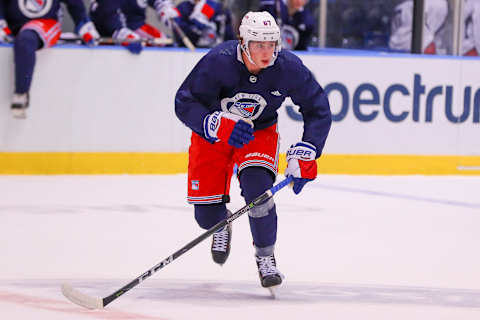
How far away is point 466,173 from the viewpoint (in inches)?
284

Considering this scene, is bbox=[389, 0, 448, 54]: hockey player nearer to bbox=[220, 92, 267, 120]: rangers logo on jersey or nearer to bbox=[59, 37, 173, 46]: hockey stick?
bbox=[59, 37, 173, 46]: hockey stick

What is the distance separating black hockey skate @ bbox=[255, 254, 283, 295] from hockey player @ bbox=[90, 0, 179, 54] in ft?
12.9

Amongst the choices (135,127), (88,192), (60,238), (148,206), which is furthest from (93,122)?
(60,238)

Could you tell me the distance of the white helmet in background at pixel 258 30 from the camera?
306 centimetres

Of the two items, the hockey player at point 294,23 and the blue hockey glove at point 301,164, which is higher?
the blue hockey glove at point 301,164

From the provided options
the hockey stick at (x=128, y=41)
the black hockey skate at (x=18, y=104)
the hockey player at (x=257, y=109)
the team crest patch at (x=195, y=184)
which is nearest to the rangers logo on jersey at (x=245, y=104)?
the hockey player at (x=257, y=109)

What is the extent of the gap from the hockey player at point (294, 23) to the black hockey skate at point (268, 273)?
178 inches

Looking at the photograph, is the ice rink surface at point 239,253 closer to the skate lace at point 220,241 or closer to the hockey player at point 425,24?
the skate lace at point 220,241

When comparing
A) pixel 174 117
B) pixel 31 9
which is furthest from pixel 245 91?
pixel 31 9

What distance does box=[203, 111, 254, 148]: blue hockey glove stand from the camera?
3010mm

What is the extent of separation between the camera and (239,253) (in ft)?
13.0

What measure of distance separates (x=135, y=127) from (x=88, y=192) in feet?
3.45

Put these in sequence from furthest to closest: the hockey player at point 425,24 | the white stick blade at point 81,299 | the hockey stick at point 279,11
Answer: the hockey player at point 425,24
the hockey stick at point 279,11
the white stick blade at point 81,299

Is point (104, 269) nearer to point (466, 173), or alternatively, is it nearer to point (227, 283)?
point (227, 283)
